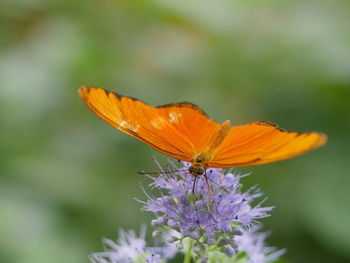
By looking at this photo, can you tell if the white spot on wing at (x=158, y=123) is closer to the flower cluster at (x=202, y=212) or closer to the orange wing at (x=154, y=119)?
the orange wing at (x=154, y=119)

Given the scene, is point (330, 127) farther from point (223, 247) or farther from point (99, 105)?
point (99, 105)

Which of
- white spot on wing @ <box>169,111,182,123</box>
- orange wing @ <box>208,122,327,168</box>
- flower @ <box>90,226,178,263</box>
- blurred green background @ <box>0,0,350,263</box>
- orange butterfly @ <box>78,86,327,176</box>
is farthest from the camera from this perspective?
blurred green background @ <box>0,0,350,263</box>

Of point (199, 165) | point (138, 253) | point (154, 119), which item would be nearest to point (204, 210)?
point (199, 165)

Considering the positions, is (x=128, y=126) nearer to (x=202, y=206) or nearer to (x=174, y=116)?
(x=174, y=116)

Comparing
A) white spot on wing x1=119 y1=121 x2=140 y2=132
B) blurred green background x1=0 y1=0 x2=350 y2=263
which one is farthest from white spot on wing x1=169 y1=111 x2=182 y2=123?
blurred green background x1=0 y1=0 x2=350 y2=263

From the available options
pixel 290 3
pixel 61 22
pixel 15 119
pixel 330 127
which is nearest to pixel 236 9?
pixel 290 3

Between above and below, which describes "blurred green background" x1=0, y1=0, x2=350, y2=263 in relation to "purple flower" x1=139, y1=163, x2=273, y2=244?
above

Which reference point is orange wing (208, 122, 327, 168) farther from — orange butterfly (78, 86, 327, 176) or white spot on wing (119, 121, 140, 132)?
white spot on wing (119, 121, 140, 132)
